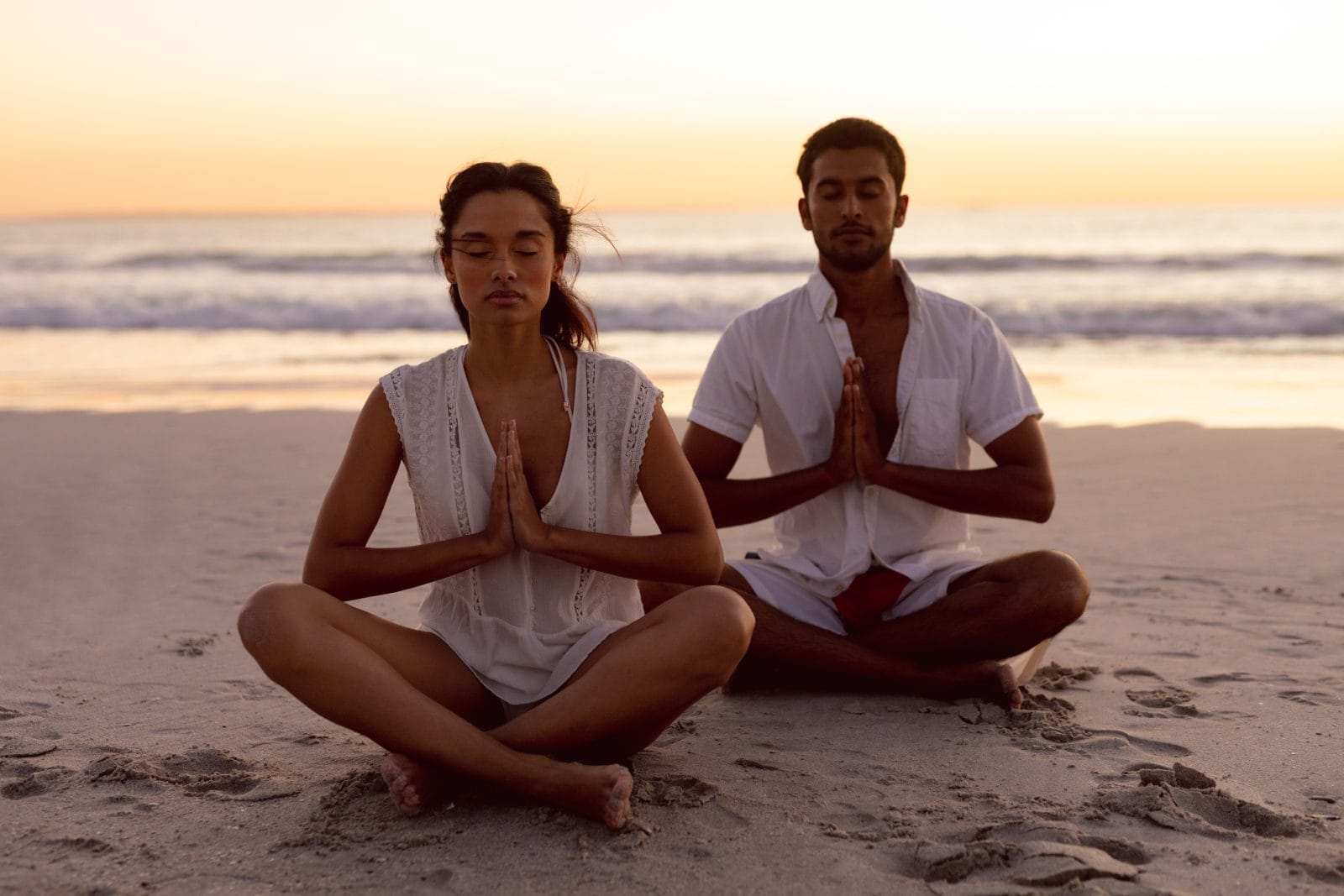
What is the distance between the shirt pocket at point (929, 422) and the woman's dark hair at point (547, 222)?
110 centimetres

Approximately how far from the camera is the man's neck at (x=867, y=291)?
4336 mm

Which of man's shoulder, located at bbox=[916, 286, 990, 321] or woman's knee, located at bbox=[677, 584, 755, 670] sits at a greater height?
man's shoulder, located at bbox=[916, 286, 990, 321]

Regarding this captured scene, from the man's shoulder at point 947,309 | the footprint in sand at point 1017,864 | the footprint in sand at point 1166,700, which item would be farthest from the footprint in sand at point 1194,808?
the man's shoulder at point 947,309

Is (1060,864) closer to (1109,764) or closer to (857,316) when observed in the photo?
(1109,764)

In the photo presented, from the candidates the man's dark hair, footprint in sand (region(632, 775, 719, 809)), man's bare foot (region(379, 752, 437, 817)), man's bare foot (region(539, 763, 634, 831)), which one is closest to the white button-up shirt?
the man's dark hair

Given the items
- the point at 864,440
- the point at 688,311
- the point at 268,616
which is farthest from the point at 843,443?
the point at 688,311

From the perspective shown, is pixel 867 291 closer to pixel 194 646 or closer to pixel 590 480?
pixel 590 480

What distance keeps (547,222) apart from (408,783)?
1390mm

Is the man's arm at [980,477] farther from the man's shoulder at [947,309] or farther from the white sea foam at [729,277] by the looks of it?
the white sea foam at [729,277]

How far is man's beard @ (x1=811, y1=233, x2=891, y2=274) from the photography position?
427 centimetres

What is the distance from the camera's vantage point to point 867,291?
4.37m

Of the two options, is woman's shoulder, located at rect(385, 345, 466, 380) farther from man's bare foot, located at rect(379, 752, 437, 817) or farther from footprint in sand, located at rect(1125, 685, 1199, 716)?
footprint in sand, located at rect(1125, 685, 1199, 716)

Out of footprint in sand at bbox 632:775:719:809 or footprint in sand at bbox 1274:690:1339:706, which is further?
footprint in sand at bbox 1274:690:1339:706

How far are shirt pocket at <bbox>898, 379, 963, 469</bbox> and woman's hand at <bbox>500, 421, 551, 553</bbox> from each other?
1.45 m
